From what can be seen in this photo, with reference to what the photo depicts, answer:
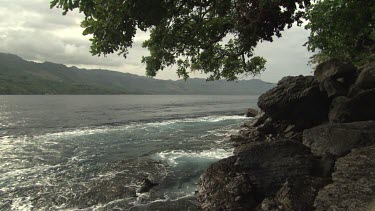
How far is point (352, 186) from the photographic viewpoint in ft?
35.5

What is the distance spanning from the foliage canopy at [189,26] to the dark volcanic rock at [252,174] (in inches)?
239

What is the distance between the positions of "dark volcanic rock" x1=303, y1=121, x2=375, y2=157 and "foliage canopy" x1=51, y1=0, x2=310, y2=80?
6.71 metres

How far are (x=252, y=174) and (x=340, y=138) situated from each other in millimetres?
5198

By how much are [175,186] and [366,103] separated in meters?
15.0

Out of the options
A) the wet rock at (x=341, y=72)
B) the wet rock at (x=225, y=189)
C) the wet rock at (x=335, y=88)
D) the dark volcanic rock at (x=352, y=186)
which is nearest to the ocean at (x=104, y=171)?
the wet rock at (x=225, y=189)

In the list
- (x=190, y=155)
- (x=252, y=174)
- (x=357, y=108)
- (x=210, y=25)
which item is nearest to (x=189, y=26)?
(x=210, y=25)

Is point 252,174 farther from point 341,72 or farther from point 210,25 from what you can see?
point 341,72

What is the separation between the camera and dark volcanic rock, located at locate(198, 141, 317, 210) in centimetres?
1423

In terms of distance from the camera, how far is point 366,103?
20.5 m

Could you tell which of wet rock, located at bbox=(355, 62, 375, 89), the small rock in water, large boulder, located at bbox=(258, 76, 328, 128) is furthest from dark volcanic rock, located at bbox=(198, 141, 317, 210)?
large boulder, located at bbox=(258, 76, 328, 128)

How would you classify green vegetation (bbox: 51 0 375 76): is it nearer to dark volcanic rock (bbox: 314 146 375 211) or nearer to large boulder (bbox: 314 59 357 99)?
large boulder (bbox: 314 59 357 99)

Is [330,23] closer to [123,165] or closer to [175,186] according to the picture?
[175,186]

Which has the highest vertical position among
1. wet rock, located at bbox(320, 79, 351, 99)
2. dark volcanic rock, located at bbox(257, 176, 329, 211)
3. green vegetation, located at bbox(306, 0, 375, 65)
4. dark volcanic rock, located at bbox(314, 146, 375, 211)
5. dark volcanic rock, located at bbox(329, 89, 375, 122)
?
green vegetation, located at bbox(306, 0, 375, 65)

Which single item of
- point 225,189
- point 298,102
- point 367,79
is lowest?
point 225,189
